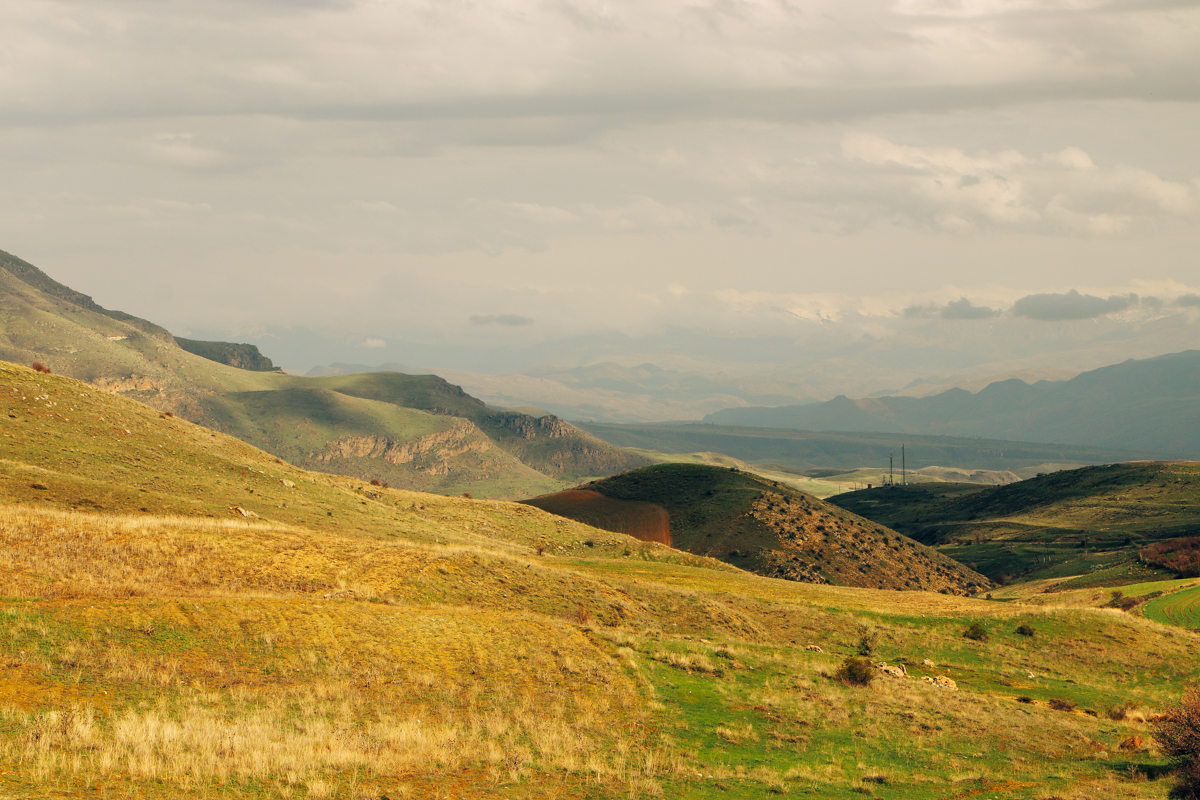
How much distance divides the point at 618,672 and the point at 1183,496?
17733 centimetres

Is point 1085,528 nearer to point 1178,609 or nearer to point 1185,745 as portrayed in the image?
point 1178,609

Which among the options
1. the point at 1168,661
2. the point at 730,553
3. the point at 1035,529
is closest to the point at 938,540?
the point at 1035,529

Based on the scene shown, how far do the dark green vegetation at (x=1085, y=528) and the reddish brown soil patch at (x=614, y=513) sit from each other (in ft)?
170

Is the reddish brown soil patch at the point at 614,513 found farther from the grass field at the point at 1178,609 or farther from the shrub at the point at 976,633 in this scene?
the shrub at the point at 976,633

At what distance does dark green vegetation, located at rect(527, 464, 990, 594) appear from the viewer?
100 m

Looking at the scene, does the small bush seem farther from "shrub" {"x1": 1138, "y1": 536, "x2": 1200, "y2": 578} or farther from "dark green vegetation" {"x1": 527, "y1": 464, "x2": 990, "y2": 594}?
"shrub" {"x1": 1138, "y1": 536, "x2": 1200, "y2": 578}

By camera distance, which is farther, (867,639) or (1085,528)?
(1085,528)

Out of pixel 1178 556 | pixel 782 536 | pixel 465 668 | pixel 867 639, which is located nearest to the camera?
pixel 465 668

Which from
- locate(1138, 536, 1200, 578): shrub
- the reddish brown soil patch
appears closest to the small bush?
locate(1138, 536, 1200, 578): shrub

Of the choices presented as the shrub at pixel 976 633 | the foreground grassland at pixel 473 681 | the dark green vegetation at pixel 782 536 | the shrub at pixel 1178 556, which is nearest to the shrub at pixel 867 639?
the foreground grassland at pixel 473 681

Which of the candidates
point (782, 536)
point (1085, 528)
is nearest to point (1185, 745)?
point (782, 536)

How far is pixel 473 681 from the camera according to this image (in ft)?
84.3

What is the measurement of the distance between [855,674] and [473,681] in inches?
622

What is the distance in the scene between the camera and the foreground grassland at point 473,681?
18.0m
